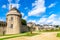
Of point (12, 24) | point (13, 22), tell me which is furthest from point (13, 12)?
point (12, 24)

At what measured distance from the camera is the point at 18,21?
1950 inches

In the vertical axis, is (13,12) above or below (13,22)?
above

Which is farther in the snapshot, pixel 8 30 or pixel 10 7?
pixel 10 7

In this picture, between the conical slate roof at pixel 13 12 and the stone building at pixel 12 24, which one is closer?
the stone building at pixel 12 24

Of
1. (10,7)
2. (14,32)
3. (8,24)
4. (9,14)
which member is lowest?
(14,32)

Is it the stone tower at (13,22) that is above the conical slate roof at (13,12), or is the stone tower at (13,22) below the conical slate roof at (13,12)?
below

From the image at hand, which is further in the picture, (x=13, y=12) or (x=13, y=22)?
(x=13, y=12)

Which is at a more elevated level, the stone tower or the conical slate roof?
the conical slate roof

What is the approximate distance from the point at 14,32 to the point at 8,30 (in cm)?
255

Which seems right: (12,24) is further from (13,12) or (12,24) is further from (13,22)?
(13,12)

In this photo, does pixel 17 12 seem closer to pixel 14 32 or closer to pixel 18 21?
pixel 18 21

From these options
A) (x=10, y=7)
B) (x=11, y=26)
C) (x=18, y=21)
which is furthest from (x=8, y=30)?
(x=10, y=7)

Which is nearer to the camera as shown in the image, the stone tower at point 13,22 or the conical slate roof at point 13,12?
the stone tower at point 13,22

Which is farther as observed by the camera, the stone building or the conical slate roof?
the conical slate roof
